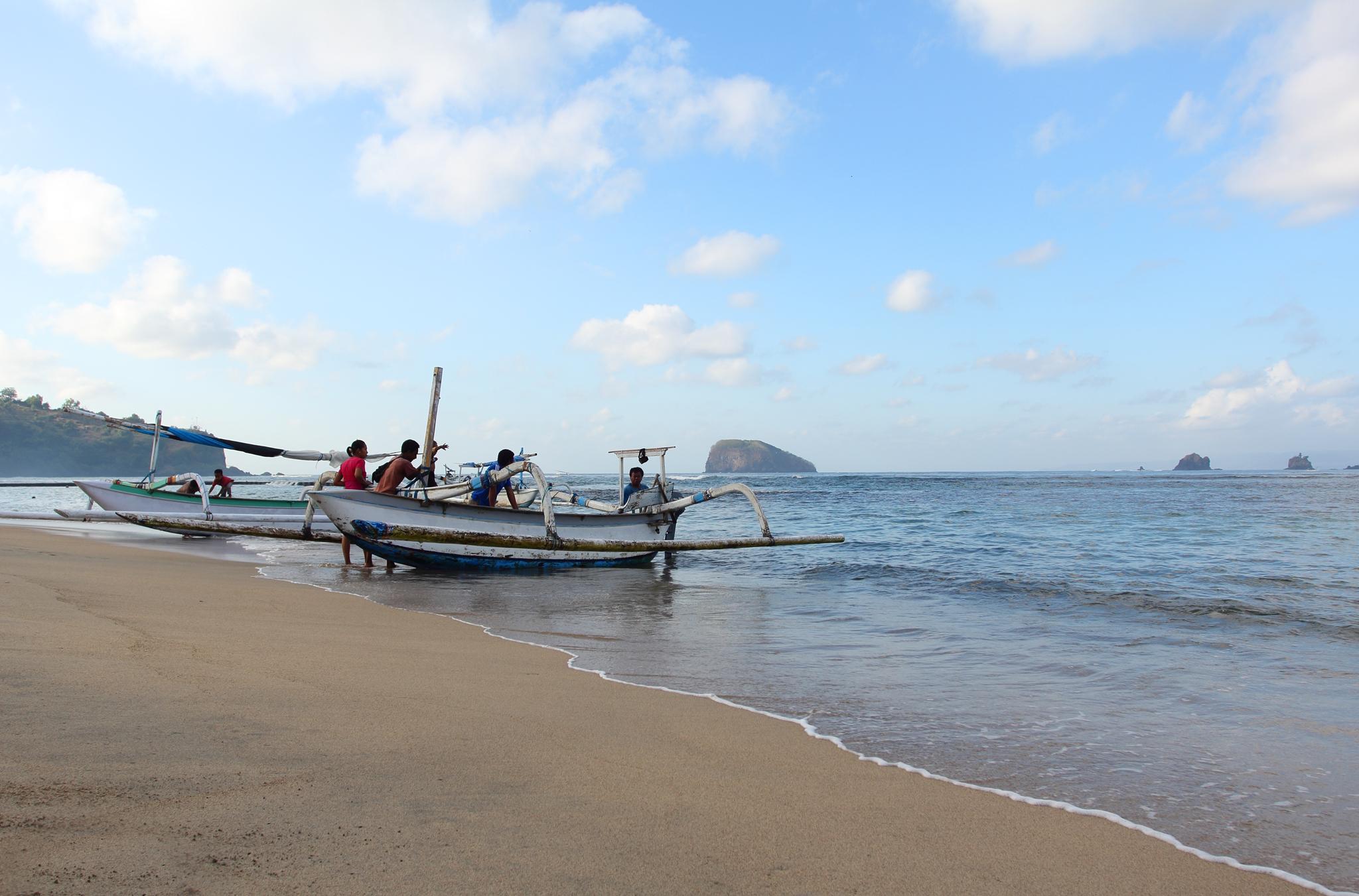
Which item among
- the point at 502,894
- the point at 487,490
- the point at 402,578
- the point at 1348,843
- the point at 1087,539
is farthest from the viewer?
the point at 1087,539

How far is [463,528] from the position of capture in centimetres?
1395

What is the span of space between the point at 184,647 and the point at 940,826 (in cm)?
480

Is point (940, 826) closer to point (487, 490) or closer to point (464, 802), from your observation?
point (464, 802)

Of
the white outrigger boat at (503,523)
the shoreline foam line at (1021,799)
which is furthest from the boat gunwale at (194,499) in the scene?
the shoreline foam line at (1021,799)

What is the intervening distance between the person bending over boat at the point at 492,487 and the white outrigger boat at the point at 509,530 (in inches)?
2.9

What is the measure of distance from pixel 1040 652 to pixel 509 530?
9553 mm

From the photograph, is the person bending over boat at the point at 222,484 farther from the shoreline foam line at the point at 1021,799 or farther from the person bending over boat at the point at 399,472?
the shoreline foam line at the point at 1021,799

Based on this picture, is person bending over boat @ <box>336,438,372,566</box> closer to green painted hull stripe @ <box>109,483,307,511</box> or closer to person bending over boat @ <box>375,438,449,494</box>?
person bending over boat @ <box>375,438,449,494</box>

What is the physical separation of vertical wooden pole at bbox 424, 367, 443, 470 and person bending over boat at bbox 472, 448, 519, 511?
2.00m

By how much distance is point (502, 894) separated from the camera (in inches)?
87.1

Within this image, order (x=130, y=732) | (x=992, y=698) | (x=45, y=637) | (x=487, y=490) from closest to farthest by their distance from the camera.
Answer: (x=130, y=732)
(x=45, y=637)
(x=992, y=698)
(x=487, y=490)

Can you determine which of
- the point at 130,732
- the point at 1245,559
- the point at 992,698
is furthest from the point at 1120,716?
Result: the point at 1245,559

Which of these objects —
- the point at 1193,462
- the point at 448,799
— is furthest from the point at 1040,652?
the point at 1193,462

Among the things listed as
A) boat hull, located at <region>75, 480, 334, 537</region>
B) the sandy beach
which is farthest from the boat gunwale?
the sandy beach
